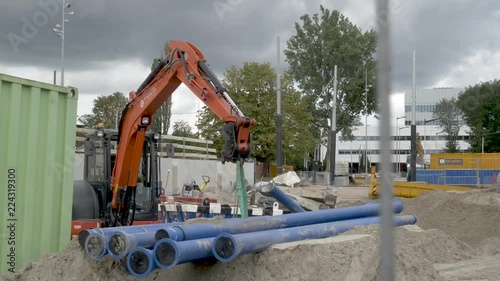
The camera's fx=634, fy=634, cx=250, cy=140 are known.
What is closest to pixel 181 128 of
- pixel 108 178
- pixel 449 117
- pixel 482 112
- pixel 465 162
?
pixel 465 162

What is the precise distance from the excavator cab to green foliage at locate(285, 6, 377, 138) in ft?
153

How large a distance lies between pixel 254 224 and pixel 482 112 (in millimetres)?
77042

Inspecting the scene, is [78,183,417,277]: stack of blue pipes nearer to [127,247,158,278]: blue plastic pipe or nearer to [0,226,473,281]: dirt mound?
[127,247,158,278]: blue plastic pipe

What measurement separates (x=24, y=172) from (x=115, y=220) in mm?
3023

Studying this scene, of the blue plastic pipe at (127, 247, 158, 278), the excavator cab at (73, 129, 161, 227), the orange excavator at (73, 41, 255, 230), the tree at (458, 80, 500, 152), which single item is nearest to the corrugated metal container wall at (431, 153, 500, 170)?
the excavator cab at (73, 129, 161, 227)

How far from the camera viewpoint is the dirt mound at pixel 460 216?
53.1ft

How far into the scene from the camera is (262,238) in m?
6.64

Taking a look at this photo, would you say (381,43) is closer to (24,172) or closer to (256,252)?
(256,252)

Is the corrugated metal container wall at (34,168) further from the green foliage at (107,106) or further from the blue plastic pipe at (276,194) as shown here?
the green foliage at (107,106)

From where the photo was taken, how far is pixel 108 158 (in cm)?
1092

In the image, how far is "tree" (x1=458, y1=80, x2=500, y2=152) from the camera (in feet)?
243

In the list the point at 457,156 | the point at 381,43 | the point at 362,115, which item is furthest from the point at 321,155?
the point at 381,43

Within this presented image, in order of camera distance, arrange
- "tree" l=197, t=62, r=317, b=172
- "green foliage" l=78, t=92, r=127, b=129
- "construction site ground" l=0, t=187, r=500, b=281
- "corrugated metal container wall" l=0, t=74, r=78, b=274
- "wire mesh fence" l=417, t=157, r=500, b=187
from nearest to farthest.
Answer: "construction site ground" l=0, t=187, r=500, b=281
"corrugated metal container wall" l=0, t=74, r=78, b=274
"wire mesh fence" l=417, t=157, r=500, b=187
"tree" l=197, t=62, r=317, b=172
"green foliage" l=78, t=92, r=127, b=129

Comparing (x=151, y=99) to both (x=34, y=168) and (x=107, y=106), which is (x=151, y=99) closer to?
(x=34, y=168)
